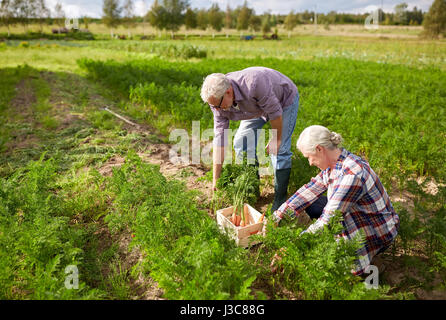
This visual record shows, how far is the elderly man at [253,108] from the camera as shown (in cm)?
313

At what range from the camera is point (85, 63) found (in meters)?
15.0

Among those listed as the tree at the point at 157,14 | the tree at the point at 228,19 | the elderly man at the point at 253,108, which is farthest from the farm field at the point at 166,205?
the tree at the point at 228,19

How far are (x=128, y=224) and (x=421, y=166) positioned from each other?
4.27 metres

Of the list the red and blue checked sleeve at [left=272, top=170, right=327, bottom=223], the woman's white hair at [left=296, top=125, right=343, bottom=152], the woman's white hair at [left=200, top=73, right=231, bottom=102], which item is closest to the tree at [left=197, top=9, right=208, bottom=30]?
the woman's white hair at [left=200, top=73, right=231, bottom=102]

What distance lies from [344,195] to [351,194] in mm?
66

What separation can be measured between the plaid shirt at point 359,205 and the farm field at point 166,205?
0.68 ft

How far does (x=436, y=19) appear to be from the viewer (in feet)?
117

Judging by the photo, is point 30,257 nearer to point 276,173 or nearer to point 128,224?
point 128,224

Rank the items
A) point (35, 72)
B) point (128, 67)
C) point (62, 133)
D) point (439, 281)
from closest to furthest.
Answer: point (439, 281) < point (62, 133) < point (128, 67) < point (35, 72)

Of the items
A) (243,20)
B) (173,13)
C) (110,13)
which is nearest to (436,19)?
(243,20)

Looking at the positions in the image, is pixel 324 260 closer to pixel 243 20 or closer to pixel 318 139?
pixel 318 139

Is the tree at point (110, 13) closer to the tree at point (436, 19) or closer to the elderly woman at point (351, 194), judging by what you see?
the tree at point (436, 19)

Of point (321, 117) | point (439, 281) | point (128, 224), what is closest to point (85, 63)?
point (321, 117)

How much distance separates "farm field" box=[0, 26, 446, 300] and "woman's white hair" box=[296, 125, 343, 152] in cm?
71
